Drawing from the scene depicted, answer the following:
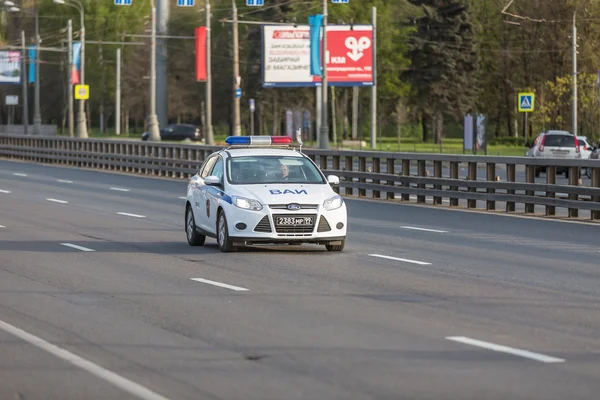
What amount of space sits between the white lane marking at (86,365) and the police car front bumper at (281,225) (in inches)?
275

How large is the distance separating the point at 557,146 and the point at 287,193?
34645 mm

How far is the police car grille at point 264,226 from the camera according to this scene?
19172 mm

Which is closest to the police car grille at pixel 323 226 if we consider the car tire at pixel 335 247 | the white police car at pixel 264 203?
the white police car at pixel 264 203

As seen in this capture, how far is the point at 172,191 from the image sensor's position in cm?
3881

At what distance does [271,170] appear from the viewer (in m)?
20.6

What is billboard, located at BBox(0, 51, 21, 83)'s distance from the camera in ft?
323

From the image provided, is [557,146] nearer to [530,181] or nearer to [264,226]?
[530,181]

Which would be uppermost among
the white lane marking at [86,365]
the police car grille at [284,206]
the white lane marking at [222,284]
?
the police car grille at [284,206]

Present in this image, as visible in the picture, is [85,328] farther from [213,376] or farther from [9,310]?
[213,376]

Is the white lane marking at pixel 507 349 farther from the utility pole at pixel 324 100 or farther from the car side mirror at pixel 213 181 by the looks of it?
the utility pole at pixel 324 100

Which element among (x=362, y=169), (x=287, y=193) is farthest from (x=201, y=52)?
(x=287, y=193)

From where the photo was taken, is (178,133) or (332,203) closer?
(332,203)

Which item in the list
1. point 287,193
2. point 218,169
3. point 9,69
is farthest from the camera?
point 9,69

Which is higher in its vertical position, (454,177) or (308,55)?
(308,55)
